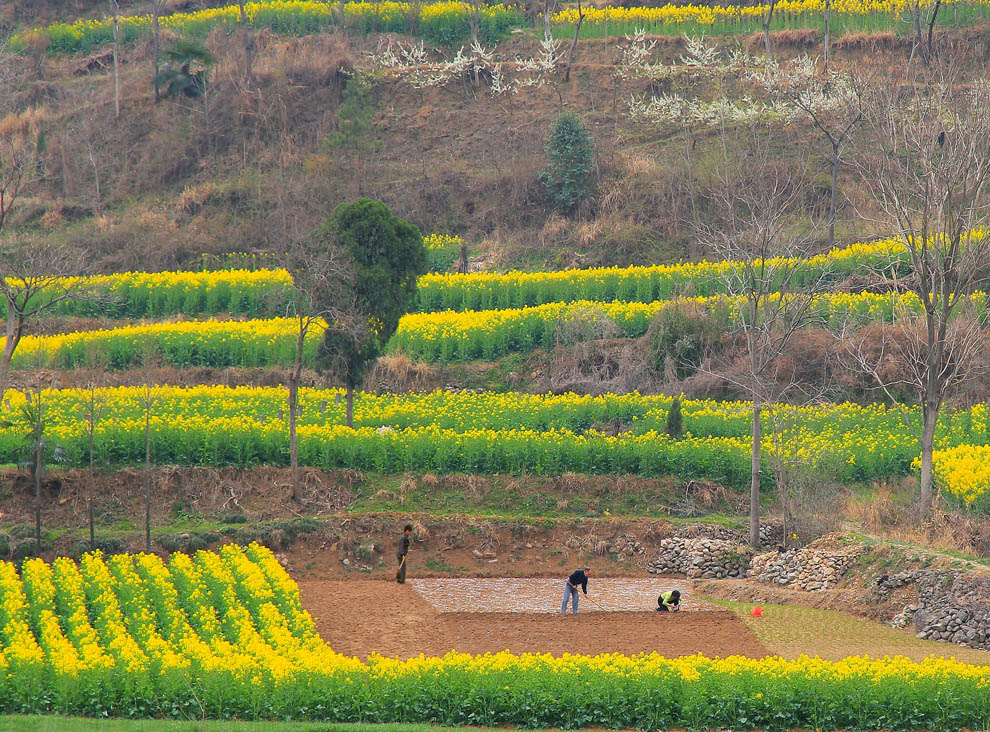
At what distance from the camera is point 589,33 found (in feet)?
211

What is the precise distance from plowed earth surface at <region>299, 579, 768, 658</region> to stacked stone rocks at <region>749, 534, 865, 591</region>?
2497 millimetres

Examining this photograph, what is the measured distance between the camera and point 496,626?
2161 cm

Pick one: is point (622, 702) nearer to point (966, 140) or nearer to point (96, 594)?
point (96, 594)

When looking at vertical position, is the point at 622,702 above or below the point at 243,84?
below

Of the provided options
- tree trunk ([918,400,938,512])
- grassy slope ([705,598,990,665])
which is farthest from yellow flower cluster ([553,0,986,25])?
grassy slope ([705,598,990,665])

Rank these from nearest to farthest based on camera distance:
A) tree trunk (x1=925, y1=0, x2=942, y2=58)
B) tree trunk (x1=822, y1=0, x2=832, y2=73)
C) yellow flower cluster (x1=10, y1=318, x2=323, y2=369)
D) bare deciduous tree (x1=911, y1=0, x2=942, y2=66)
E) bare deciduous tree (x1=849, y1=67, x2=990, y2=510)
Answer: bare deciduous tree (x1=849, y1=67, x2=990, y2=510) → yellow flower cluster (x1=10, y1=318, x2=323, y2=369) → tree trunk (x1=925, y1=0, x2=942, y2=58) → bare deciduous tree (x1=911, y1=0, x2=942, y2=66) → tree trunk (x1=822, y1=0, x2=832, y2=73)

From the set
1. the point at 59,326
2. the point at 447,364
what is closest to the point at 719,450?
the point at 447,364

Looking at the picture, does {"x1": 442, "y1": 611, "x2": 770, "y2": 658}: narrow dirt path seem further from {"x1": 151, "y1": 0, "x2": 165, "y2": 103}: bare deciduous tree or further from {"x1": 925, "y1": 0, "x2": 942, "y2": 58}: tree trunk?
{"x1": 151, "y1": 0, "x2": 165, "y2": 103}: bare deciduous tree

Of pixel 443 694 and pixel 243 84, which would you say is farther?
pixel 243 84

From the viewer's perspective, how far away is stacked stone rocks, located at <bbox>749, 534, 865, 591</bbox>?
24484 mm

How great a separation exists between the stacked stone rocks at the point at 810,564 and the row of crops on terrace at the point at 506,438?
2.42 meters

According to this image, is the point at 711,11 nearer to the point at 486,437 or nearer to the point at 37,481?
the point at 486,437

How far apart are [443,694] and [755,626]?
7972 mm

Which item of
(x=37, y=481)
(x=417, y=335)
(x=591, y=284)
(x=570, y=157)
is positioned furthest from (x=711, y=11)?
(x=37, y=481)
